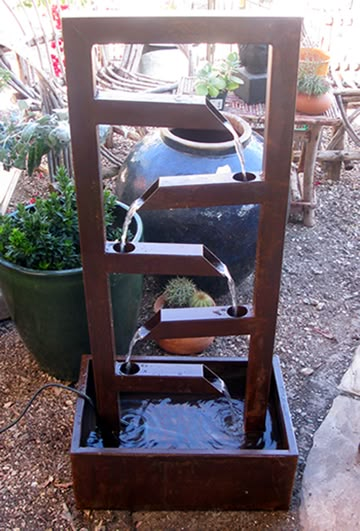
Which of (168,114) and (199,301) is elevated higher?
(168,114)

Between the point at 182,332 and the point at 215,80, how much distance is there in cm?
210

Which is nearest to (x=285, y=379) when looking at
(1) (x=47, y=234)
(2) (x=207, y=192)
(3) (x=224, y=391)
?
(3) (x=224, y=391)

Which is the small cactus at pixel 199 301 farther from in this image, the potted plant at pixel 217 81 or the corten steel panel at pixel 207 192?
the potted plant at pixel 217 81

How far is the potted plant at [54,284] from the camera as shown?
92.0 inches

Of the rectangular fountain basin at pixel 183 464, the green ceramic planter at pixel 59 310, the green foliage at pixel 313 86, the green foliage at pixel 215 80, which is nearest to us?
the rectangular fountain basin at pixel 183 464

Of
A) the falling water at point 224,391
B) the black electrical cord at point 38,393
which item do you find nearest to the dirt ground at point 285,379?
the black electrical cord at point 38,393

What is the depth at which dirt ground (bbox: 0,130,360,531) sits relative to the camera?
2.07 metres

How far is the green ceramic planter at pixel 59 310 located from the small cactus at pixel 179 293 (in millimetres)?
193

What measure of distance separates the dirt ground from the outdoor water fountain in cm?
6

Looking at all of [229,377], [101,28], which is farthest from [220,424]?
[101,28]

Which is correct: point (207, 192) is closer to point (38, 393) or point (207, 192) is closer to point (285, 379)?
point (38, 393)

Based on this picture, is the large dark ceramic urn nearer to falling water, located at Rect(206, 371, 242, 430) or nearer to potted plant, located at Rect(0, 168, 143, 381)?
potted plant, located at Rect(0, 168, 143, 381)

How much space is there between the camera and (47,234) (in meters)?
2.40

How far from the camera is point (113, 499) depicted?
205 centimetres
